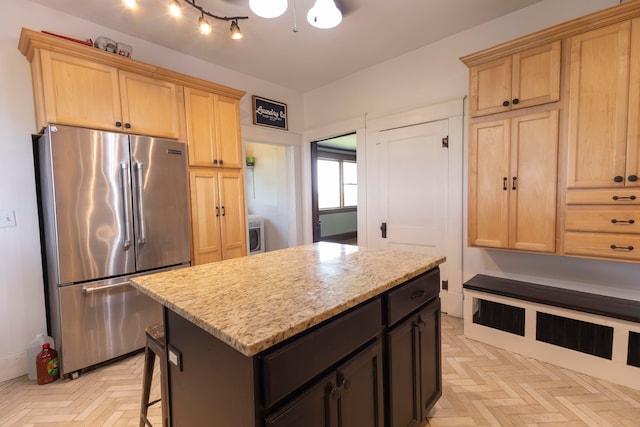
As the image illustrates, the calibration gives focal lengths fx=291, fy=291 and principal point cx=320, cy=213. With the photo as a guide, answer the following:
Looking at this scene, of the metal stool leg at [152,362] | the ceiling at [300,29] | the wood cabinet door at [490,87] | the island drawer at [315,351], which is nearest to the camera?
the island drawer at [315,351]

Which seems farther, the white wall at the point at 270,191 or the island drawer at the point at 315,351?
the white wall at the point at 270,191

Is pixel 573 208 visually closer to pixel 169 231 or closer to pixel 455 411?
pixel 455 411

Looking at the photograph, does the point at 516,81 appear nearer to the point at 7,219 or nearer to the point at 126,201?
the point at 126,201

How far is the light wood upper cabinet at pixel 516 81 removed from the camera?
2047mm

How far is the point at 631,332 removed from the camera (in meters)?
1.83

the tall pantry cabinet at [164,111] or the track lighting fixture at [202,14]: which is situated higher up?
the track lighting fixture at [202,14]

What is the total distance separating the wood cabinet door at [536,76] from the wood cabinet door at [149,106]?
2.78 meters

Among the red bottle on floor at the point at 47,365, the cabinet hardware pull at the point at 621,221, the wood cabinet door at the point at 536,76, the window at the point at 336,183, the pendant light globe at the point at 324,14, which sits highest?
the pendant light globe at the point at 324,14

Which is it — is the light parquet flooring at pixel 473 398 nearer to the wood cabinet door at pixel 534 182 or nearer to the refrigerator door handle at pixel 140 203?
the wood cabinet door at pixel 534 182

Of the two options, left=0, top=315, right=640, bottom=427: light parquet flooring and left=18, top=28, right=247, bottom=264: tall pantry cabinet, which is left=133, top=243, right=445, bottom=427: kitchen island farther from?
left=18, top=28, right=247, bottom=264: tall pantry cabinet

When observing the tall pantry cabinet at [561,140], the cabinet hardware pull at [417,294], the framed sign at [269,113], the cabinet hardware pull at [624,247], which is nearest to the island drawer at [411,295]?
the cabinet hardware pull at [417,294]

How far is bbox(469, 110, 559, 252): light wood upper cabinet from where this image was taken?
2.10 meters

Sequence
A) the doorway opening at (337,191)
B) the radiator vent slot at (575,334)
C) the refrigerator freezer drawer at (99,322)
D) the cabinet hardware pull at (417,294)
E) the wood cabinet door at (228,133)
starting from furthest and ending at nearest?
the doorway opening at (337,191), the wood cabinet door at (228,133), the refrigerator freezer drawer at (99,322), the radiator vent slot at (575,334), the cabinet hardware pull at (417,294)

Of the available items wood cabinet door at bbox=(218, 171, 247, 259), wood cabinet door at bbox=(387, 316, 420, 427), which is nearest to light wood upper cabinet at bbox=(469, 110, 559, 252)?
wood cabinet door at bbox=(387, 316, 420, 427)
